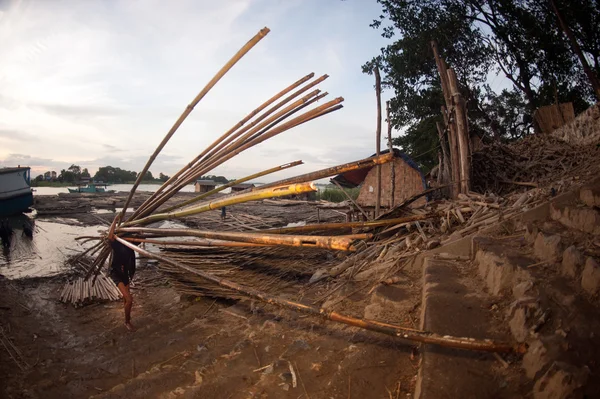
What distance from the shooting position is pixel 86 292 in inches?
231

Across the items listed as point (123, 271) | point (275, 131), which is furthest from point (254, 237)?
point (123, 271)

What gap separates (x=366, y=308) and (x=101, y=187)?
40.9 metres

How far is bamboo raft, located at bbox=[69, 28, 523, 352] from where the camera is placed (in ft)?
5.67

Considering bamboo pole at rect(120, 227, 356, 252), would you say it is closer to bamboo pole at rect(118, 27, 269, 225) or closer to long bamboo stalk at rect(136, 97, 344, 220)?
long bamboo stalk at rect(136, 97, 344, 220)

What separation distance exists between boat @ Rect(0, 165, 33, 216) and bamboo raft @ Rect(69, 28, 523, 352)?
16687 millimetres

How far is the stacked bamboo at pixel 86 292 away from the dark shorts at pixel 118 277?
129 centimetres

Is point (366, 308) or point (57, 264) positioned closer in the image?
point (366, 308)

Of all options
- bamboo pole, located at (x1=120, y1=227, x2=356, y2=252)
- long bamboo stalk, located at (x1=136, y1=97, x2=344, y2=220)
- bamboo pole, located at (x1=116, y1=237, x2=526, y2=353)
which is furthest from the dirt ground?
long bamboo stalk, located at (x1=136, y1=97, x2=344, y2=220)

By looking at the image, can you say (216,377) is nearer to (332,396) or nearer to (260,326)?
(260,326)

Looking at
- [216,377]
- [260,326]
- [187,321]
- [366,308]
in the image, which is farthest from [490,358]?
[187,321]

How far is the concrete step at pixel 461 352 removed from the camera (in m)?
1.60

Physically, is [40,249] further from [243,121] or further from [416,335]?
[416,335]

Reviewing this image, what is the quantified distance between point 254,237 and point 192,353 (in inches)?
99.6

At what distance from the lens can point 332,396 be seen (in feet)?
6.99
